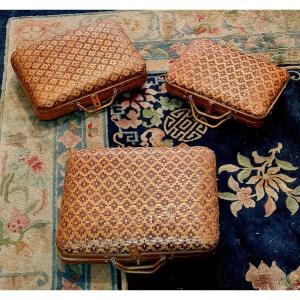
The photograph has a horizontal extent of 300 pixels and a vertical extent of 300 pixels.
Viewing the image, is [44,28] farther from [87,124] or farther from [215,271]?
[215,271]

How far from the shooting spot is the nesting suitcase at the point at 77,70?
2.08 metres

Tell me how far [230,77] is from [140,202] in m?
0.65

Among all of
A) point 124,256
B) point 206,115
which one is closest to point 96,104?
point 206,115

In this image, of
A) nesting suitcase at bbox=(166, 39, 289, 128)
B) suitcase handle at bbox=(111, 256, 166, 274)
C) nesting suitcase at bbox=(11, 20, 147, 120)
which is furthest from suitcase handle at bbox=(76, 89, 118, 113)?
suitcase handle at bbox=(111, 256, 166, 274)

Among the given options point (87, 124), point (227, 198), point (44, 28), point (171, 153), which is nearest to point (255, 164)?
point (227, 198)

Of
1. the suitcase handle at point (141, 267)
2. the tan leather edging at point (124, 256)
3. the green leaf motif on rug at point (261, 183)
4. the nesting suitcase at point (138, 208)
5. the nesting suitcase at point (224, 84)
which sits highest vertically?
the nesting suitcase at point (224, 84)

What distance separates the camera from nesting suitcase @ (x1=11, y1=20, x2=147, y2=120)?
6.82ft

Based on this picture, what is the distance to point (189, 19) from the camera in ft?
8.25

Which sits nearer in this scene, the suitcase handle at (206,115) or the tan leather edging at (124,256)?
the tan leather edging at (124,256)

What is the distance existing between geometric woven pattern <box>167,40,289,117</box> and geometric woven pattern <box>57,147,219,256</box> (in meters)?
0.28

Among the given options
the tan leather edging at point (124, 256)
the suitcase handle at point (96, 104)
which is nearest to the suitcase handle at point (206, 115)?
the suitcase handle at point (96, 104)

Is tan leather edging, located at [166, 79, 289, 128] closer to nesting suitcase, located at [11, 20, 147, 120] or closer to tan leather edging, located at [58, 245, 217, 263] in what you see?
nesting suitcase, located at [11, 20, 147, 120]

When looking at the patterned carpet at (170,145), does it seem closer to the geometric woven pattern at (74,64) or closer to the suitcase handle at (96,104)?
the suitcase handle at (96,104)

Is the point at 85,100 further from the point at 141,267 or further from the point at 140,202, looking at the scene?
the point at 141,267
